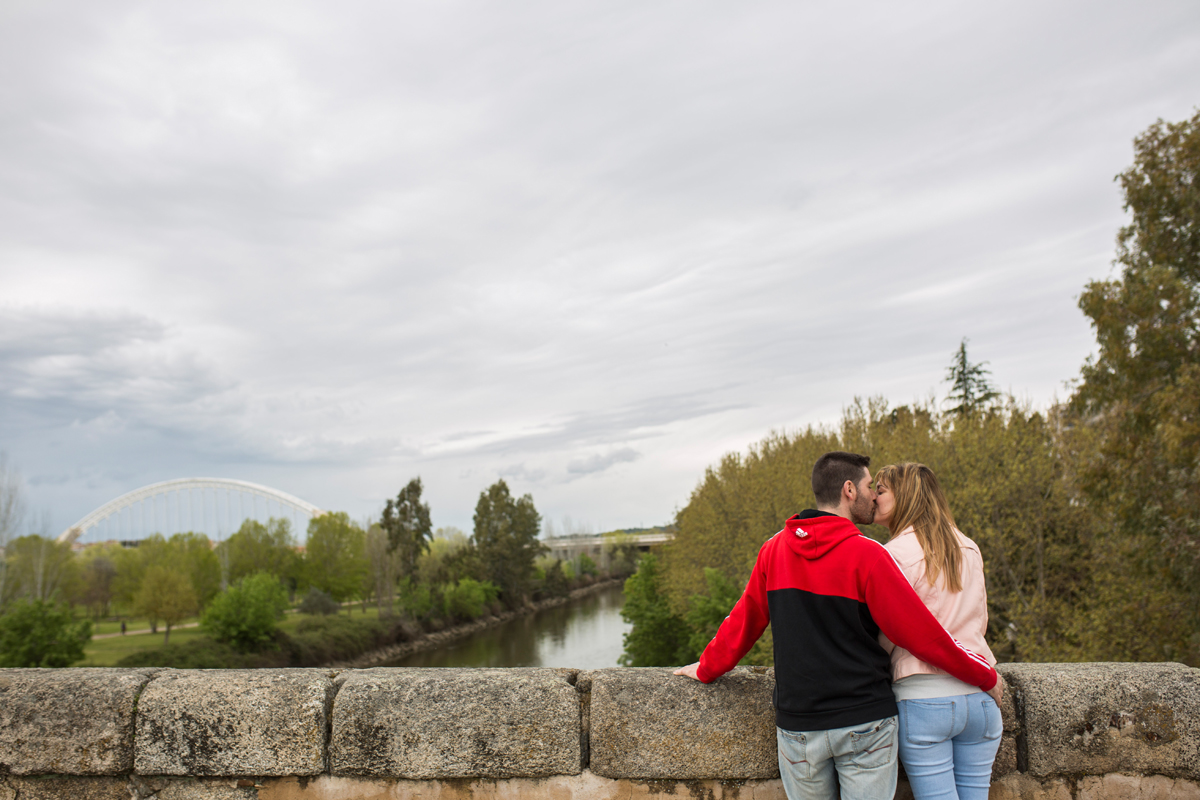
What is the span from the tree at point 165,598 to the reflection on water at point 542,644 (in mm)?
12867

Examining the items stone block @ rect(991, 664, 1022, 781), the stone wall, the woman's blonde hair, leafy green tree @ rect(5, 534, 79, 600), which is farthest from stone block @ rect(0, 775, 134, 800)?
leafy green tree @ rect(5, 534, 79, 600)

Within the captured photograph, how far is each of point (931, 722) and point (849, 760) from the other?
296mm

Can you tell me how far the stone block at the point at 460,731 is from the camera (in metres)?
2.78

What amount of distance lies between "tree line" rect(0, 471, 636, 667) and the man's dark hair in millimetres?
36748

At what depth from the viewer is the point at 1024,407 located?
68.8 feet

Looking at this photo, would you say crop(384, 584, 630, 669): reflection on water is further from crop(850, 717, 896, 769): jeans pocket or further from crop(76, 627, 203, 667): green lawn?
crop(850, 717, 896, 769): jeans pocket

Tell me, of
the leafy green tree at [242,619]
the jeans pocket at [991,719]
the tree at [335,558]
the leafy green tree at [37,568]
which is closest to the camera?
the jeans pocket at [991,719]

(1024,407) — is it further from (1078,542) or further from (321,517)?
(321,517)

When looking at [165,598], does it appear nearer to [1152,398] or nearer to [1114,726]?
[1152,398]

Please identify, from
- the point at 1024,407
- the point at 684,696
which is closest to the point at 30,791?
the point at 684,696

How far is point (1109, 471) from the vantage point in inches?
541

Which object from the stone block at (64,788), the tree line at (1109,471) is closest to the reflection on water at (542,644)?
the tree line at (1109,471)

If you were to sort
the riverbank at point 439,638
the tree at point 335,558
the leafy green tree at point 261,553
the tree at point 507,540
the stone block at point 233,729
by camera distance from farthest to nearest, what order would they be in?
the tree at point 507,540
the tree at point 335,558
the leafy green tree at point 261,553
the riverbank at point 439,638
the stone block at point 233,729

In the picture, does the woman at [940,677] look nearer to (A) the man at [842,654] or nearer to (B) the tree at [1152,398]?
(A) the man at [842,654]
